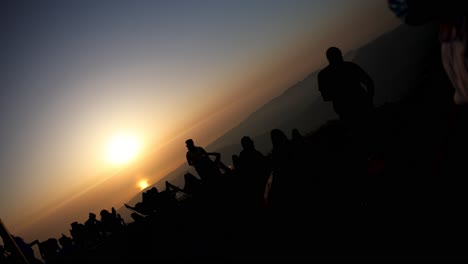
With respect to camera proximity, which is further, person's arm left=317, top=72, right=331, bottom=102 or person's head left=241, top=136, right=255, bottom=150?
person's head left=241, top=136, right=255, bottom=150

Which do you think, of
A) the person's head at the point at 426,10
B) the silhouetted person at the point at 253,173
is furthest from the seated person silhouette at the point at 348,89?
the person's head at the point at 426,10

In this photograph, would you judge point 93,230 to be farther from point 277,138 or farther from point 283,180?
point 283,180

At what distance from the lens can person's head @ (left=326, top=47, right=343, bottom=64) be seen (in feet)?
20.2

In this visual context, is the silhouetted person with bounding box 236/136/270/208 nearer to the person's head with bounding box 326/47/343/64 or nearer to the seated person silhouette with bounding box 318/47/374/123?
the seated person silhouette with bounding box 318/47/374/123

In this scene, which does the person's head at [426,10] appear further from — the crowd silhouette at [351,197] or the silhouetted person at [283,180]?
the silhouetted person at [283,180]

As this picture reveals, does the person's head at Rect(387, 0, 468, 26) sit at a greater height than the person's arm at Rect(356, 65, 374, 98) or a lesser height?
greater

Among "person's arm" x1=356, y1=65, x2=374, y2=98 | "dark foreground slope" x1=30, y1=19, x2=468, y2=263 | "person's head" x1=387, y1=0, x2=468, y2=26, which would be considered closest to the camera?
"person's head" x1=387, y1=0, x2=468, y2=26

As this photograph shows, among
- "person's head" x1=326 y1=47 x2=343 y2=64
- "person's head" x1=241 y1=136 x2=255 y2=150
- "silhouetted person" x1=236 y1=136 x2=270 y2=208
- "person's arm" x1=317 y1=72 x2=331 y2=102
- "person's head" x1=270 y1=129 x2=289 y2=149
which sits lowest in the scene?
"silhouetted person" x1=236 y1=136 x2=270 y2=208

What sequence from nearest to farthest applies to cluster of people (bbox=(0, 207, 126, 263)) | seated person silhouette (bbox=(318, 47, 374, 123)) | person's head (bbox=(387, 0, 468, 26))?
person's head (bbox=(387, 0, 468, 26)) < seated person silhouette (bbox=(318, 47, 374, 123)) < cluster of people (bbox=(0, 207, 126, 263))

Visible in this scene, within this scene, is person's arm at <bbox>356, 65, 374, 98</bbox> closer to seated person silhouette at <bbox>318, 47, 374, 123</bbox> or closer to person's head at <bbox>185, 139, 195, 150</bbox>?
seated person silhouette at <bbox>318, 47, 374, 123</bbox>

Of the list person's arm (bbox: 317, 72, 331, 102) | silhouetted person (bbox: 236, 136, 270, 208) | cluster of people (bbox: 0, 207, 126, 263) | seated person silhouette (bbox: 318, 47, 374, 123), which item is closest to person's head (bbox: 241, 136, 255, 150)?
silhouetted person (bbox: 236, 136, 270, 208)

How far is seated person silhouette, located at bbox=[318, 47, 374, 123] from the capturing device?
20.2ft

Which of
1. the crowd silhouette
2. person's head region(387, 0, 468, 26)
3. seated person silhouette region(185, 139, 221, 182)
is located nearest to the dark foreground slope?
the crowd silhouette

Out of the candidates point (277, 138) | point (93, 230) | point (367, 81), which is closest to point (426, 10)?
point (367, 81)
